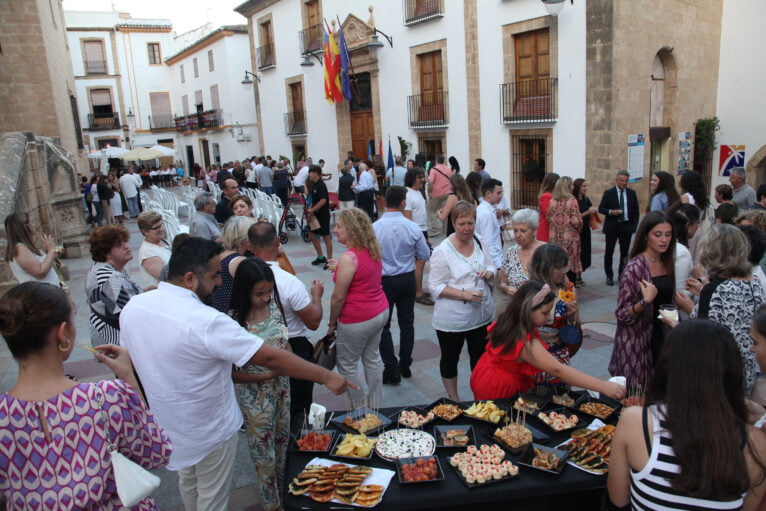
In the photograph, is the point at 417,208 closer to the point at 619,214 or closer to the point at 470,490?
the point at 619,214

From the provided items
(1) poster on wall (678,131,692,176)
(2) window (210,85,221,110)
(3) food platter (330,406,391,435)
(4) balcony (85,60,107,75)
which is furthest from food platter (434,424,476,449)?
(4) balcony (85,60,107,75)

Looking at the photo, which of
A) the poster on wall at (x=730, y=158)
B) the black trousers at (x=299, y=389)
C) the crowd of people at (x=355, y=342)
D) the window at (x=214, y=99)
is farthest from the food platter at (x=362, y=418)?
the window at (x=214, y=99)

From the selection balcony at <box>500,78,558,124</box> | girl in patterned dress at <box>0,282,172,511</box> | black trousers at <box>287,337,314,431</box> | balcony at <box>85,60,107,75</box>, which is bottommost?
black trousers at <box>287,337,314,431</box>

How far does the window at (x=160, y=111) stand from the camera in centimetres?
3600

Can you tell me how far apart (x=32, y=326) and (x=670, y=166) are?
46.1 ft

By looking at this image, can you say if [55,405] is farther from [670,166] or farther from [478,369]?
[670,166]

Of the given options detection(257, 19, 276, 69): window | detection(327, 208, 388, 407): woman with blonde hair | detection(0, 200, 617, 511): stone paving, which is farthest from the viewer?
detection(257, 19, 276, 69): window

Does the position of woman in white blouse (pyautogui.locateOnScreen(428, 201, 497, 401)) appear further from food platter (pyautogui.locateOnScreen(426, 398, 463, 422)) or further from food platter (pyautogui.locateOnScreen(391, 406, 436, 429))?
food platter (pyautogui.locateOnScreen(391, 406, 436, 429))

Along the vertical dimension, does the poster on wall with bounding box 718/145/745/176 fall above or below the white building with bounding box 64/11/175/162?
below

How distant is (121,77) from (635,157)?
112ft

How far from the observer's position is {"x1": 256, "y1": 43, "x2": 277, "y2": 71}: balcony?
2248cm

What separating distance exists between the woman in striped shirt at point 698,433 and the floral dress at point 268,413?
178 cm

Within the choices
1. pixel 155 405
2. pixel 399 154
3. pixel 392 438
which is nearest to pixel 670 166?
pixel 399 154

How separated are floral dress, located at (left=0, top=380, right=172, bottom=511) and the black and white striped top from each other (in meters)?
1.77
